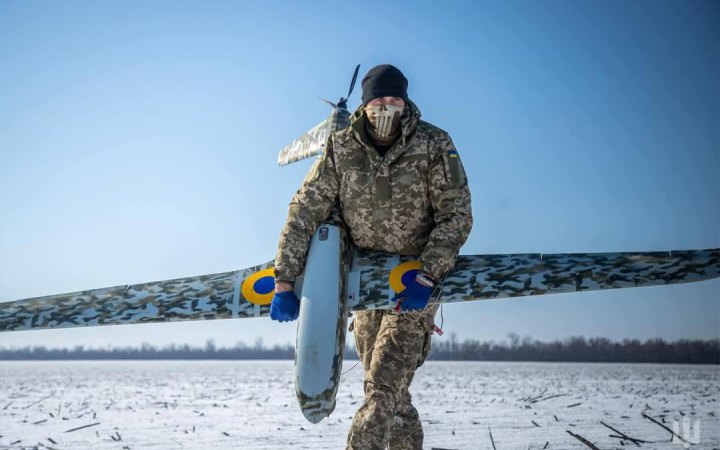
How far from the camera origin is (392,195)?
4.01m

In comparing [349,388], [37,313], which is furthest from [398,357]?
[349,388]

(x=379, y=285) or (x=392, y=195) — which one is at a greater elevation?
(x=392, y=195)

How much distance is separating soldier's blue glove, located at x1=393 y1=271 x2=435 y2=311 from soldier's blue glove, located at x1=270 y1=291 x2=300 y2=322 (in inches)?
29.3

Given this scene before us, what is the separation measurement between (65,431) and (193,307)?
11.5ft

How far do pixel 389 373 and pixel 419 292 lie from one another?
1.94 feet

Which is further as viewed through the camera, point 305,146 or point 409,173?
point 305,146

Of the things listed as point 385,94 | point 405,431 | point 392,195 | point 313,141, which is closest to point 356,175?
point 392,195

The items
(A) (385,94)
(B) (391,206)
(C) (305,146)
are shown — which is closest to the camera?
(A) (385,94)

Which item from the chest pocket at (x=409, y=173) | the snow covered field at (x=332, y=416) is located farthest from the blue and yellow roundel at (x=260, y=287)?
the snow covered field at (x=332, y=416)

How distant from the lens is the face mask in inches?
154

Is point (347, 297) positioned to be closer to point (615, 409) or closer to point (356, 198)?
point (356, 198)

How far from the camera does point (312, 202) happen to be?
13.3ft

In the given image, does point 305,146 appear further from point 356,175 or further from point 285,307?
point 285,307

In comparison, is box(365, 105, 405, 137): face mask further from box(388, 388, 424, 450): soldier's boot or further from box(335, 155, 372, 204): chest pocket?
box(388, 388, 424, 450): soldier's boot
